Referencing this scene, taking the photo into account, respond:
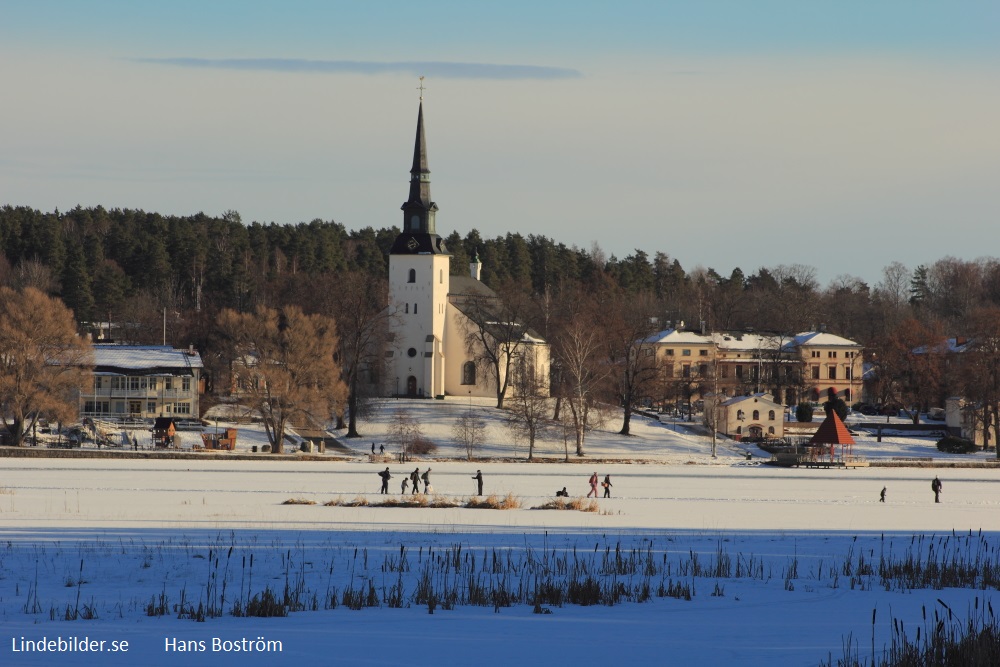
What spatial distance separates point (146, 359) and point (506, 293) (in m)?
23.1

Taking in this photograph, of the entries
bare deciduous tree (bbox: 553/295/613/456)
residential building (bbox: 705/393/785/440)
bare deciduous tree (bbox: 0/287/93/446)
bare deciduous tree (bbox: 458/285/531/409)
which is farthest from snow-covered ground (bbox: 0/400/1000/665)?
bare deciduous tree (bbox: 458/285/531/409)

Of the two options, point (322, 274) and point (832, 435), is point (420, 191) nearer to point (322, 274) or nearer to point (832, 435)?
point (322, 274)

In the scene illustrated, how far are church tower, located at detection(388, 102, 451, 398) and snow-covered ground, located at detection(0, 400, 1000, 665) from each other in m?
39.2

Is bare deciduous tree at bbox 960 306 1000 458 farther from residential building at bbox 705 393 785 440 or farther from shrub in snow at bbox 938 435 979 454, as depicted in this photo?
residential building at bbox 705 393 785 440

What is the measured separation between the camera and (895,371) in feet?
285

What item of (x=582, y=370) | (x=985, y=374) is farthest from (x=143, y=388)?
(x=985, y=374)

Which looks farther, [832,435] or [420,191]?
[420,191]

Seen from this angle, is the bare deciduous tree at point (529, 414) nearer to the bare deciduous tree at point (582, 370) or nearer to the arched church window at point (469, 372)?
the bare deciduous tree at point (582, 370)

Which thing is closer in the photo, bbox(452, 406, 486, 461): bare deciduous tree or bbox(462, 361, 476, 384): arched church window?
bbox(452, 406, 486, 461): bare deciduous tree

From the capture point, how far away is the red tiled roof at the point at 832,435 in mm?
64125

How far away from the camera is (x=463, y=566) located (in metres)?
20.8

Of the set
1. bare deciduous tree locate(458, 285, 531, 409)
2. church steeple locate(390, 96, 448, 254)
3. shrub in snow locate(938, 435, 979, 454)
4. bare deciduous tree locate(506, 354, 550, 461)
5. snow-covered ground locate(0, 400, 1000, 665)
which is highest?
church steeple locate(390, 96, 448, 254)

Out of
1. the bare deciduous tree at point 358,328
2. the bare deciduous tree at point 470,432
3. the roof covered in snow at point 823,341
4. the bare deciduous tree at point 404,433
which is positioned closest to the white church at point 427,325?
the bare deciduous tree at point 358,328

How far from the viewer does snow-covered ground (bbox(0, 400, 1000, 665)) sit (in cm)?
1525
